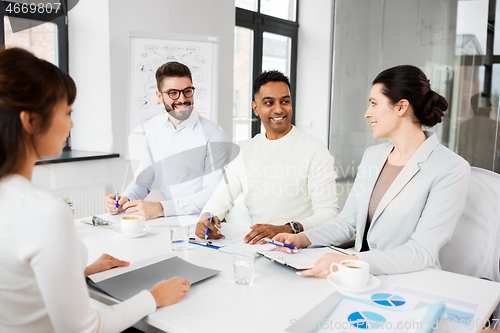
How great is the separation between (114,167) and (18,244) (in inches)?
105

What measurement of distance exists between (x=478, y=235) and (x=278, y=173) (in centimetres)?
100

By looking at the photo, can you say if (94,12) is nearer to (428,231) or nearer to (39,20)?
(39,20)

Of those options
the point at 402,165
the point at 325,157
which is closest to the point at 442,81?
the point at 325,157

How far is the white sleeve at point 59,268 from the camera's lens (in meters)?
0.81

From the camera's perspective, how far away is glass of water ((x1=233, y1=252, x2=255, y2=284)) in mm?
1166

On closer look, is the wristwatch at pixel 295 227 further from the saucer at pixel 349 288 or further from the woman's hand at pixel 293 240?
the saucer at pixel 349 288

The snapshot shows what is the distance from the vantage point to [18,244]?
0.82 metres

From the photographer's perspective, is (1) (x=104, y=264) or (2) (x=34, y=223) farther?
(1) (x=104, y=264)

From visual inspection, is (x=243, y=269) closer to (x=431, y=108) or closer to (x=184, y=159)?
(x=431, y=108)

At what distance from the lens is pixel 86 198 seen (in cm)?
317

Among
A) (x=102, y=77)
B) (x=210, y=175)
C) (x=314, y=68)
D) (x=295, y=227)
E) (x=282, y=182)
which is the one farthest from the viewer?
(x=314, y=68)

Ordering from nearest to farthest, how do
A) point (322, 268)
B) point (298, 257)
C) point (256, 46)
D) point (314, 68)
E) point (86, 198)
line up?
point (322, 268) < point (298, 257) < point (86, 198) < point (256, 46) < point (314, 68)

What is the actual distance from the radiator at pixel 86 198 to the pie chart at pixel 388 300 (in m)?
2.54

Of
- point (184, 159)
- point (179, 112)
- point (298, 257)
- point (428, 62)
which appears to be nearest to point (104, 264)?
point (298, 257)
